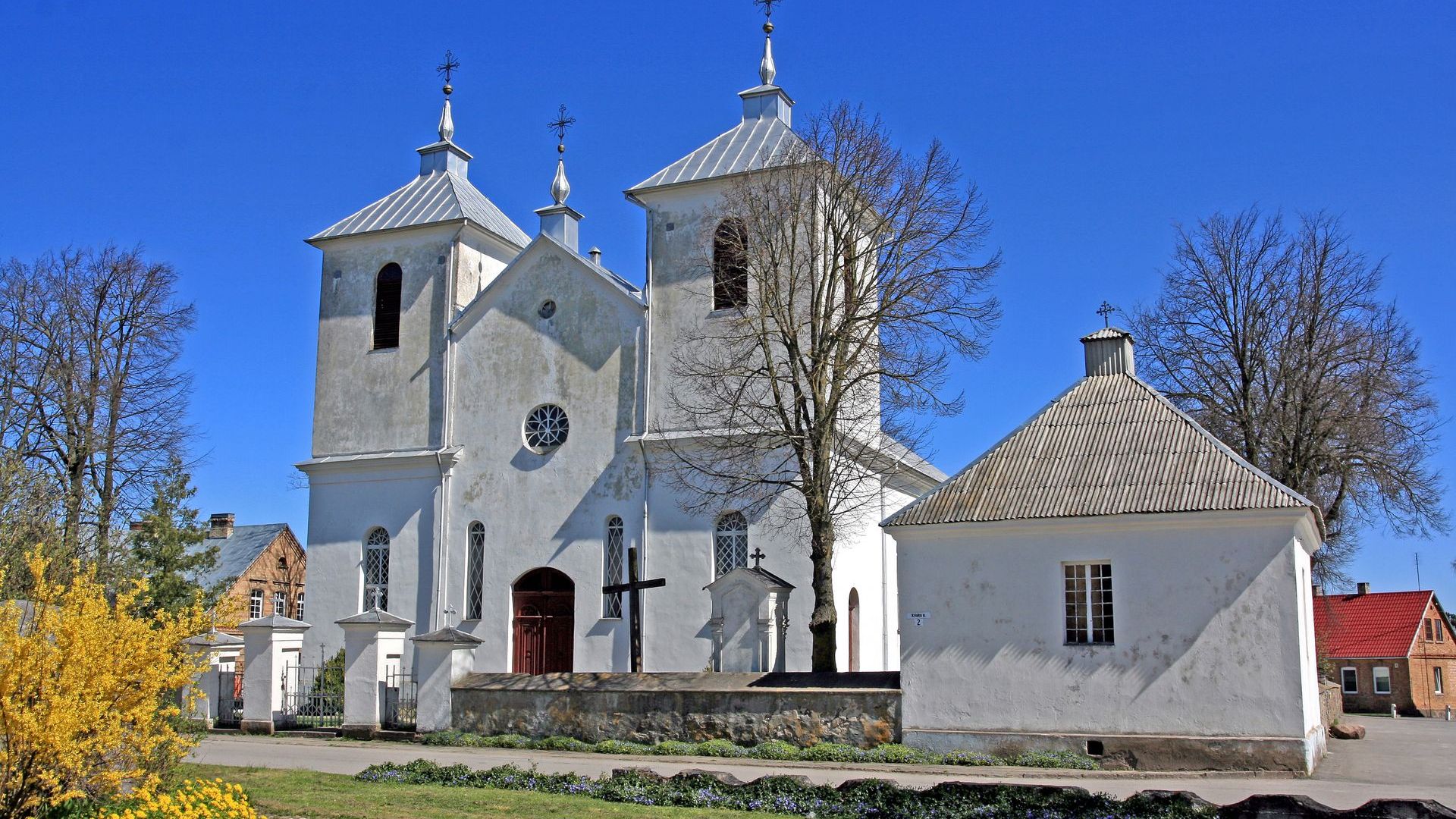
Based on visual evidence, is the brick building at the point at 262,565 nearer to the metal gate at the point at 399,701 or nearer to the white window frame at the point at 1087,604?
the metal gate at the point at 399,701

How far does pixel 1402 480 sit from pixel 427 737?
70.7ft

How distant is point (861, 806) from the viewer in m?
12.5

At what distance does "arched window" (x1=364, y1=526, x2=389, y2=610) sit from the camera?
91.5ft

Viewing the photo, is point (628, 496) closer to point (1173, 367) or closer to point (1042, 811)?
point (1173, 367)

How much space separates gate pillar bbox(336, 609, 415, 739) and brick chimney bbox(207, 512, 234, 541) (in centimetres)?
3398

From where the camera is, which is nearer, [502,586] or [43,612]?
[43,612]

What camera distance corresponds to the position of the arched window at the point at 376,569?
27.9 metres

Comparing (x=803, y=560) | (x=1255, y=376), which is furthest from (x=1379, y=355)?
(x=803, y=560)

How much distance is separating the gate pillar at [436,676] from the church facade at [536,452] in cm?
499

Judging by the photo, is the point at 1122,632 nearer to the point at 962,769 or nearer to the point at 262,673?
the point at 962,769

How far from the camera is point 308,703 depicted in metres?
23.0

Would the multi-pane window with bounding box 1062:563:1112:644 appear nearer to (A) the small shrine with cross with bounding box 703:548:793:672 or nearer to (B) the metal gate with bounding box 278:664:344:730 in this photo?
(A) the small shrine with cross with bounding box 703:548:793:672

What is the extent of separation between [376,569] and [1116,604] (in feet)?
57.3

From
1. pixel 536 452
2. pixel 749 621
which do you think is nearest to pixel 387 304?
pixel 536 452
